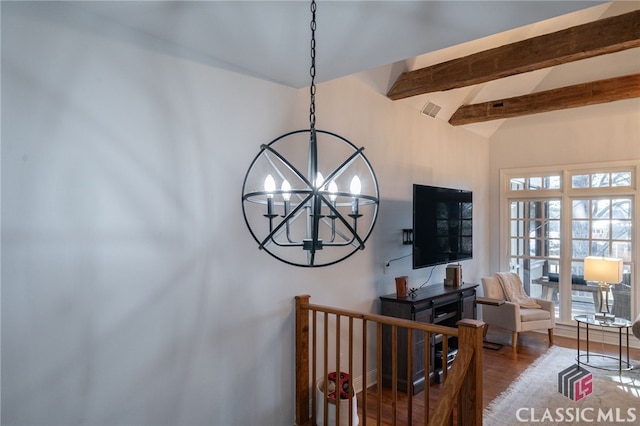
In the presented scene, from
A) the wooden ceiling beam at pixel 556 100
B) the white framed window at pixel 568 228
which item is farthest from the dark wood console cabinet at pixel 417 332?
the white framed window at pixel 568 228

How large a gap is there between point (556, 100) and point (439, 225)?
2018 mm

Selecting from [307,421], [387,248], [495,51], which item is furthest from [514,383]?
[495,51]

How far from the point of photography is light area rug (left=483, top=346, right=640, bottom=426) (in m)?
3.20

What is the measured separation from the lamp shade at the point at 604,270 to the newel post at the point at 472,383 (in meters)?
3.00

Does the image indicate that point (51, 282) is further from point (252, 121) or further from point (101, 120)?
point (252, 121)

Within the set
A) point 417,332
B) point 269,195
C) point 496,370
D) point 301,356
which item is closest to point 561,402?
point 496,370

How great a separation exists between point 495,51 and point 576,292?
3.82 meters

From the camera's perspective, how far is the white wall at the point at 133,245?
1843 millimetres

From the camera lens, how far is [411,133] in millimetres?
4527

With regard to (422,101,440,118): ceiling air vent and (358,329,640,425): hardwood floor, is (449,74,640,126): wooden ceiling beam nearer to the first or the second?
(422,101,440,118): ceiling air vent

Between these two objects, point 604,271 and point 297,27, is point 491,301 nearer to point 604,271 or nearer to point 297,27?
point 604,271

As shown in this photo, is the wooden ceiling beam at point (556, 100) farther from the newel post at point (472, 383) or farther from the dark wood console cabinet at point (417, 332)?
the newel post at point (472, 383)

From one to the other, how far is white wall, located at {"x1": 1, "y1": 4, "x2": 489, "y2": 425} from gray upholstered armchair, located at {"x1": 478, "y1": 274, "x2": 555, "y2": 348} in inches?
111

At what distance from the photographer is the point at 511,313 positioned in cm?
492
